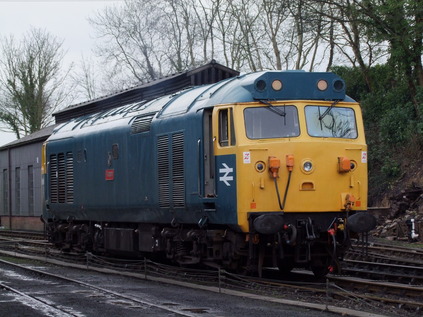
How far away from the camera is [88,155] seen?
778 inches

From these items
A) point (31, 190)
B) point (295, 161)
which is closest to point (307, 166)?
point (295, 161)

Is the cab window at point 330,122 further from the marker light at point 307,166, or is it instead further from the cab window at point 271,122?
the marker light at point 307,166

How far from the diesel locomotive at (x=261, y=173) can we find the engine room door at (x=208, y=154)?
2cm

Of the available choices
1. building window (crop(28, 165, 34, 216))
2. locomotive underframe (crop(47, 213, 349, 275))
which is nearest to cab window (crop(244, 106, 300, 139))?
locomotive underframe (crop(47, 213, 349, 275))

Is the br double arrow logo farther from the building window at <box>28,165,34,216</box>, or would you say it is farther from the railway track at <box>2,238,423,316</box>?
the building window at <box>28,165,34,216</box>

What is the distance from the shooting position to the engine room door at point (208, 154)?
14.1 metres

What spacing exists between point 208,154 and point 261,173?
1.27 meters

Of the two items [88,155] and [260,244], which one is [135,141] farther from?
[260,244]

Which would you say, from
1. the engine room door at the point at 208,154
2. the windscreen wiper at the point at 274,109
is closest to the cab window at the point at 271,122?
the windscreen wiper at the point at 274,109

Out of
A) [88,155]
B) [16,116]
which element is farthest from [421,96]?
[16,116]

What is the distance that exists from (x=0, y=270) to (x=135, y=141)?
14.1 feet

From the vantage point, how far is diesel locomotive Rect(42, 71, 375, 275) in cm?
1329

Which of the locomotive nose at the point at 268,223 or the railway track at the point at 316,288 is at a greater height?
the locomotive nose at the point at 268,223

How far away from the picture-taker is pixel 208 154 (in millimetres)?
14156
